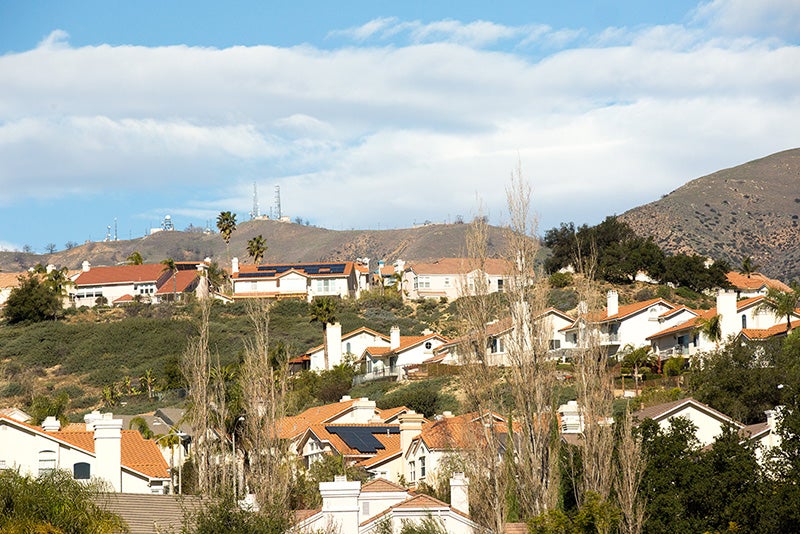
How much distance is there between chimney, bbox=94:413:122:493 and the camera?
159 ft

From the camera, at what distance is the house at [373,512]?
3859 cm

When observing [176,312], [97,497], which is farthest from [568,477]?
[176,312]

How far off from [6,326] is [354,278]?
1457 inches

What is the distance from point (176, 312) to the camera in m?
134

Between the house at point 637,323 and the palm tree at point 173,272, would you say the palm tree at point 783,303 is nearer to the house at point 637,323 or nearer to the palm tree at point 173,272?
the house at point 637,323

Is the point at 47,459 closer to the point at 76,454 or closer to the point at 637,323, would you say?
the point at 76,454

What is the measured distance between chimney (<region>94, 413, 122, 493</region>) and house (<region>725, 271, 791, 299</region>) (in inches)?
2927

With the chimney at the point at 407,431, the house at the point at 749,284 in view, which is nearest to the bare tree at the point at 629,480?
the chimney at the point at 407,431

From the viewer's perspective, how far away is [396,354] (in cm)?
10031

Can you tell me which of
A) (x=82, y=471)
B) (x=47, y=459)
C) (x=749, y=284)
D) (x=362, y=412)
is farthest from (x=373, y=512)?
(x=749, y=284)

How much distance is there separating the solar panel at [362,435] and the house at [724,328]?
25.2m

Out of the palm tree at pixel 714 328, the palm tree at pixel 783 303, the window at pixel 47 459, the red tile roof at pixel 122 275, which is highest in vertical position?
the red tile roof at pixel 122 275

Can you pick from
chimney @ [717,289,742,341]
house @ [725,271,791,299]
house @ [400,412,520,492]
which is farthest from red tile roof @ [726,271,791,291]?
house @ [400,412,520,492]

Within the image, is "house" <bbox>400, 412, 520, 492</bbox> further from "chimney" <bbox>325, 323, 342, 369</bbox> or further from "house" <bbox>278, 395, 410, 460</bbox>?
"chimney" <bbox>325, 323, 342, 369</bbox>
